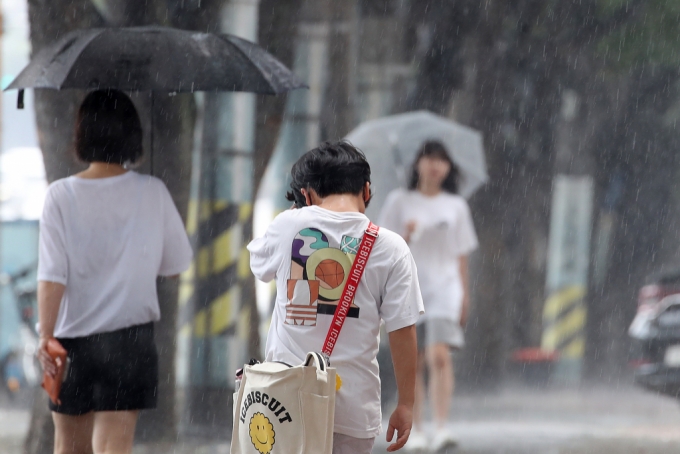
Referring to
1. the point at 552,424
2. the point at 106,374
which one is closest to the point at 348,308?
the point at 106,374

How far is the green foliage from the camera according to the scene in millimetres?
6777

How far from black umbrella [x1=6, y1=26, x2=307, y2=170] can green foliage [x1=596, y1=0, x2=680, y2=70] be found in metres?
3.33

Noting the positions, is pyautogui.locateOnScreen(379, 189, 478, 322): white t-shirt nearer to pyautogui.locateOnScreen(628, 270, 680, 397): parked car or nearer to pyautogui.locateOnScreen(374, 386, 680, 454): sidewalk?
pyautogui.locateOnScreen(374, 386, 680, 454): sidewalk

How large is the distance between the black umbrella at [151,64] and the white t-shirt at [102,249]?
553 millimetres

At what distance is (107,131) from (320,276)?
1344mm

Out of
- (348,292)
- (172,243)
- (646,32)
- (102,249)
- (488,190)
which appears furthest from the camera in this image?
(488,190)

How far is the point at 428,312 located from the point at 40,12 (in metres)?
2.49

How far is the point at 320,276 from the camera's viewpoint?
265 cm

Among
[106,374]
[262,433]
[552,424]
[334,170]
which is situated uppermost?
[334,170]

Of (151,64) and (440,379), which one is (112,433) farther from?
(440,379)

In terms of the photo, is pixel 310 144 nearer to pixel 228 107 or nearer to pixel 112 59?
pixel 228 107

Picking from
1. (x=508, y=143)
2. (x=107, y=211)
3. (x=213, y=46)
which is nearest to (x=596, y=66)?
(x=508, y=143)

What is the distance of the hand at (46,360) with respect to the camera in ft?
11.3

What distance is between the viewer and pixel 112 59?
407 cm
